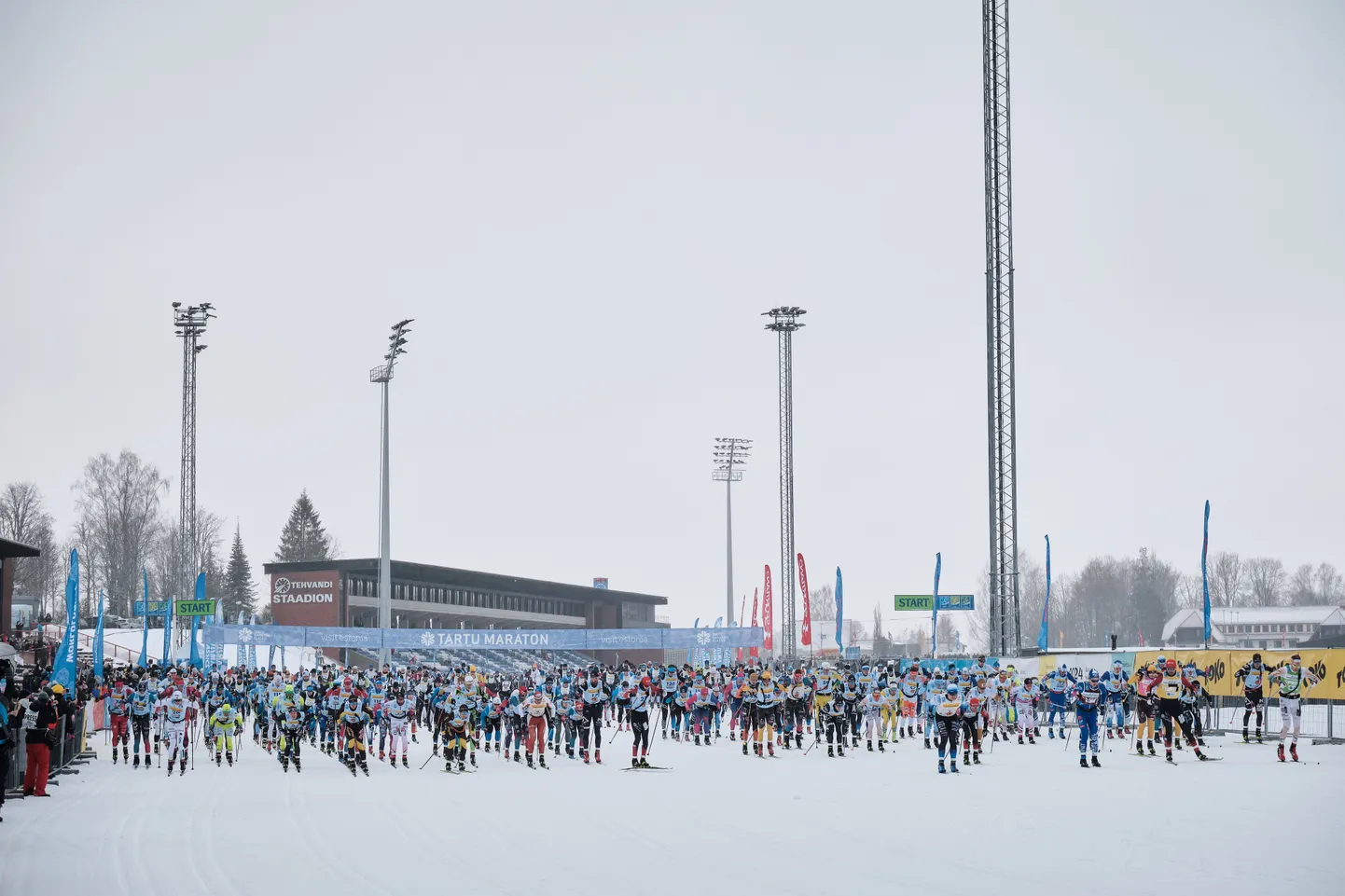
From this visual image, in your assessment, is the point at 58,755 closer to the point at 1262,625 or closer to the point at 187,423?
the point at 187,423

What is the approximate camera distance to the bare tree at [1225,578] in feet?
507

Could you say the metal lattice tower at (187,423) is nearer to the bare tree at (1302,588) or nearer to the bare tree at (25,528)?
the bare tree at (25,528)

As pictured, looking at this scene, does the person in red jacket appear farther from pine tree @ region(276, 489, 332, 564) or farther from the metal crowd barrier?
pine tree @ region(276, 489, 332, 564)

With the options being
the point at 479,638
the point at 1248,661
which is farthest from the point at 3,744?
the point at 479,638

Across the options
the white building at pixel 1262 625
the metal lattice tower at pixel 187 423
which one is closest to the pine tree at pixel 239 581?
the metal lattice tower at pixel 187 423

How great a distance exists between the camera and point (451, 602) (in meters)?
94.0

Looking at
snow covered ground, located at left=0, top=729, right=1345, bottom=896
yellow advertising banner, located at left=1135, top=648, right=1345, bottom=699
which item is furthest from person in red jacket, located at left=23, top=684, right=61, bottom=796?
yellow advertising banner, located at left=1135, top=648, right=1345, bottom=699

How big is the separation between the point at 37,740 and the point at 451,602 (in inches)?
2899

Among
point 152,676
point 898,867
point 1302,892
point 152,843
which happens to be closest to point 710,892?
point 898,867

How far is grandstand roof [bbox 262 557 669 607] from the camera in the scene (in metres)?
82.9

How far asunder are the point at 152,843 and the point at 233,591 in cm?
10679

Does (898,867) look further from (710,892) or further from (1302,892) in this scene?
(1302,892)

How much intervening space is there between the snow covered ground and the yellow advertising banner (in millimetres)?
9159

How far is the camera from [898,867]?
12.9m
